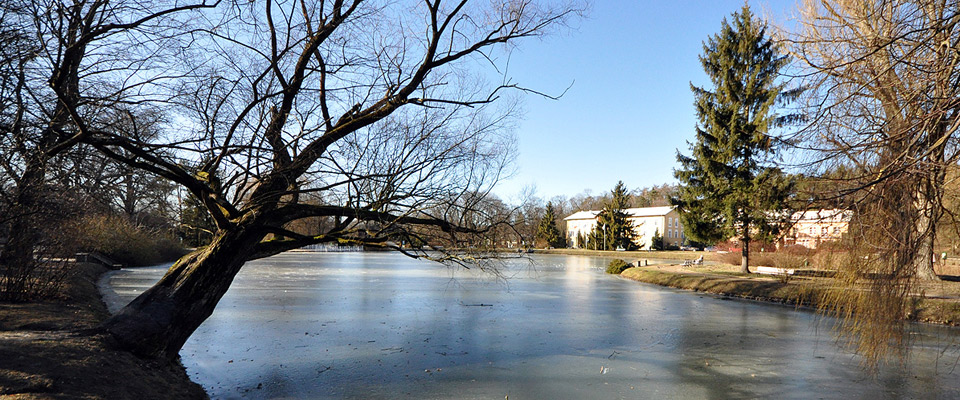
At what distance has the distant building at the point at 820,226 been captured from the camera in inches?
171

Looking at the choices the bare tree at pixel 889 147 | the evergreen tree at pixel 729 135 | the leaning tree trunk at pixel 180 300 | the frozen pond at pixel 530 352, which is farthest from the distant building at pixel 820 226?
the evergreen tree at pixel 729 135

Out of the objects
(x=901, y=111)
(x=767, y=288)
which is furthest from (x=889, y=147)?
(x=767, y=288)

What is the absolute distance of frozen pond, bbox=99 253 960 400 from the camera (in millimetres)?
6988

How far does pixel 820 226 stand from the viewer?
470cm

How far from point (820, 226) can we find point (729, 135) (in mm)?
20090

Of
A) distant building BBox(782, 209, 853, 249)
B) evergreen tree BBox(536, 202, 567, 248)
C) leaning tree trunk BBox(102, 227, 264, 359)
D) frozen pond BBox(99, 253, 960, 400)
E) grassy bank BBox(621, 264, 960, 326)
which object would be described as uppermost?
evergreen tree BBox(536, 202, 567, 248)

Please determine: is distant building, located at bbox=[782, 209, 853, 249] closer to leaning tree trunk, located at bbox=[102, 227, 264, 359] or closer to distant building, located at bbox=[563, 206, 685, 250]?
leaning tree trunk, located at bbox=[102, 227, 264, 359]

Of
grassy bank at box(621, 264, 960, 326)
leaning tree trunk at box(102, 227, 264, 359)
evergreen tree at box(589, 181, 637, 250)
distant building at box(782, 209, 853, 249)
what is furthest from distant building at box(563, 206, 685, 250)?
distant building at box(782, 209, 853, 249)

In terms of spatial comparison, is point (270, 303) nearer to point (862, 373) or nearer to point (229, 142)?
point (229, 142)

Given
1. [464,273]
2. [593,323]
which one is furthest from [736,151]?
[593,323]

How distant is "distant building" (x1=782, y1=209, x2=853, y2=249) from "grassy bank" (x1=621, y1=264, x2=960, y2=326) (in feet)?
6.54

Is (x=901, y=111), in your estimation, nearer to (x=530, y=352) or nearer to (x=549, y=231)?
(x=530, y=352)

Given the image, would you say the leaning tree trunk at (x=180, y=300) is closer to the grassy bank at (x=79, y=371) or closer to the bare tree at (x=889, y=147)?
the grassy bank at (x=79, y=371)

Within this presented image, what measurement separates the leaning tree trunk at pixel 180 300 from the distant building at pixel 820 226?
600cm
